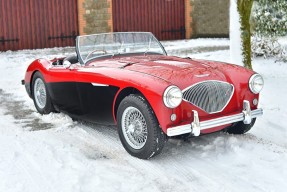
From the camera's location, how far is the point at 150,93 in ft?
13.9

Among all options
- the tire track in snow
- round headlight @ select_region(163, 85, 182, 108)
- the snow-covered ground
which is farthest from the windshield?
round headlight @ select_region(163, 85, 182, 108)

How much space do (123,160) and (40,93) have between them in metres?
2.59

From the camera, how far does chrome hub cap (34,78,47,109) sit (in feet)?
21.2

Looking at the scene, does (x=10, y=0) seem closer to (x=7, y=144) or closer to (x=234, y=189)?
(x=7, y=144)

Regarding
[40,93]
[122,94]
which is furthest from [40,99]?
[122,94]

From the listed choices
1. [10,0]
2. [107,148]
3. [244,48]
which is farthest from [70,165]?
[10,0]

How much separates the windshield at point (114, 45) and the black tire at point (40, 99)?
88 cm

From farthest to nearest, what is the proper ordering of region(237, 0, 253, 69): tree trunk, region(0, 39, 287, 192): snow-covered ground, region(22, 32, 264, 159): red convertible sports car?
1. region(237, 0, 253, 69): tree trunk
2. region(22, 32, 264, 159): red convertible sports car
3. region(0, 39, 287, 192): snow-covered ground

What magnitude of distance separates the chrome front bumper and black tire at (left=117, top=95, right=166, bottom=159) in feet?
0.69

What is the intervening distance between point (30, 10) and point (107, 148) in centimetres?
1105

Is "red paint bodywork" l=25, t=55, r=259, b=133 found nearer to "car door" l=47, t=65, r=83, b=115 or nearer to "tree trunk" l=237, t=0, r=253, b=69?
"car door" l=47, t=65, r=83, b=115

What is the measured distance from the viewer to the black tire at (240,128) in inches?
201

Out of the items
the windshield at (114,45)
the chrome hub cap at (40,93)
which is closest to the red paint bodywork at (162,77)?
the windshield at (114,45)

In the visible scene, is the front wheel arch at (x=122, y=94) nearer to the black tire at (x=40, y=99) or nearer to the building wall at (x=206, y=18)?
the black tire at (x=40, y=99)
